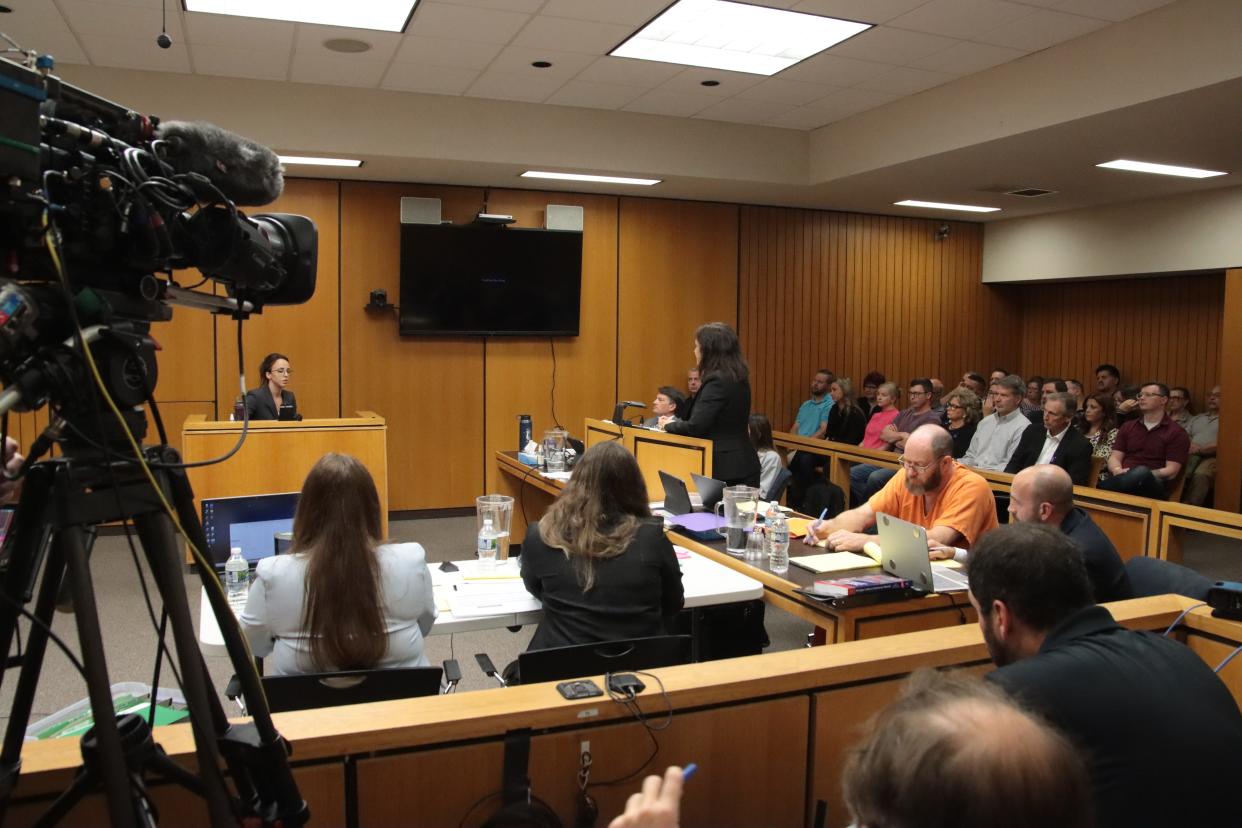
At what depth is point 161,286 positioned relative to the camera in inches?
46.6

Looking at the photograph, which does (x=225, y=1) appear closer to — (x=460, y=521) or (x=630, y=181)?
(x=630, y=181)

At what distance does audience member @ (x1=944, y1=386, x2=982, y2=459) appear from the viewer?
22.1 ft

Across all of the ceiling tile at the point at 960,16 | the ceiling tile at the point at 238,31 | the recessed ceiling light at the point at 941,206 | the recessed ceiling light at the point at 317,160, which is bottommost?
the recessed ceiling light at the point at 317,160

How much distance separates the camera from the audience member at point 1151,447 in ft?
20.5

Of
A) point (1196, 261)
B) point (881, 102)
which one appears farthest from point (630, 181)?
point (1196, 261)

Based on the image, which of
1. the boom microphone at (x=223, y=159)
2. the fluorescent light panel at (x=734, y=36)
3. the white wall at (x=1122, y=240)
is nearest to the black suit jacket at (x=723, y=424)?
the fluorescent light panel at (x=734, y=36)

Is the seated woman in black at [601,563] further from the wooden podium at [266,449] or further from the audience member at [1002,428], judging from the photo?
the audience member at [1002,428]

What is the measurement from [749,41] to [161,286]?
471 cm

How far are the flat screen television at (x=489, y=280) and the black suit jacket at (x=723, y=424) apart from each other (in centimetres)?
314

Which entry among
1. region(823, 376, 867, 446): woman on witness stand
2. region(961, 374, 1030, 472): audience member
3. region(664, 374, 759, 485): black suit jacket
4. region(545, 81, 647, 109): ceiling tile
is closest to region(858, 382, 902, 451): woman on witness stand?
region(823, 376, 867, 446): woman on witness stand

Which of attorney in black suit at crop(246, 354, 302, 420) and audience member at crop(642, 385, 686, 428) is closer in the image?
audience member at crop(642, 385, 686, 428)

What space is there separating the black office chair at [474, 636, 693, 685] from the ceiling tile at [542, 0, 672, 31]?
3.49 m

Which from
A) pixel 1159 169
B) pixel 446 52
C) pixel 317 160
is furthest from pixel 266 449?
pixel 1159 169

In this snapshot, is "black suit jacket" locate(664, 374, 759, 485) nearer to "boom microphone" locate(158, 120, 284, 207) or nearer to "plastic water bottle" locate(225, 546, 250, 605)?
"plastic water bottle" locate(225, 546, 250, 605)
